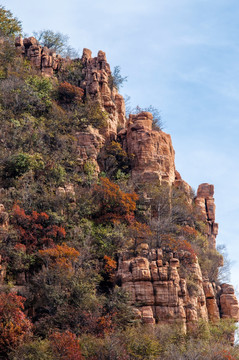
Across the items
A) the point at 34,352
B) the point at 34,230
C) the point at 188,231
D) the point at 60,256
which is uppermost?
the point at 188,231

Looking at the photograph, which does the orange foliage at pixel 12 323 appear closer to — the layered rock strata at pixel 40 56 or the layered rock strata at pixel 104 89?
the layered rock strata at pixel 104 89

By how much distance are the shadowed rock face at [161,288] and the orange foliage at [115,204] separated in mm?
4827

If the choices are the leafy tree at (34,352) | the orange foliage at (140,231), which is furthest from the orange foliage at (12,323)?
the orange foliage at (140,231)

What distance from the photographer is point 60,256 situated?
114 feet

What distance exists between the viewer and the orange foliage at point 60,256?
33750mm

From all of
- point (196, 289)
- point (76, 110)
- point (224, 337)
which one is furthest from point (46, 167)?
point (224, 337)

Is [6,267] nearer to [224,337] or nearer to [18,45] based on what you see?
[224,337]

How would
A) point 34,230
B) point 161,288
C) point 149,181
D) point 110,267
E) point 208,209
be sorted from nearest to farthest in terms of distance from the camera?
point 161,288
point 110,267
point 34,230
point 149,181
point 208,209

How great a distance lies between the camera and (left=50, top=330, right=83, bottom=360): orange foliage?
27.5 meters

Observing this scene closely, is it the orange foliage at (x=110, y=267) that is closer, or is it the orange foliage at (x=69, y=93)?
the orange foliage at (x=110, y=267)

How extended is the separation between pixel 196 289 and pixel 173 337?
584 cm

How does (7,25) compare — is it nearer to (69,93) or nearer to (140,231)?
(69,93)

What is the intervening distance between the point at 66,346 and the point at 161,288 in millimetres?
8820

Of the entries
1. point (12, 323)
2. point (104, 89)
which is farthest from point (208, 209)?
point (12, 323)
